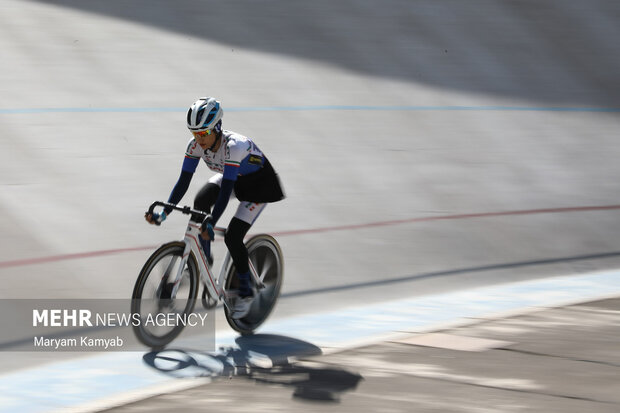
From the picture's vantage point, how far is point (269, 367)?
5098 millimetres

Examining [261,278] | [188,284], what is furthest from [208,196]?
[261,278]

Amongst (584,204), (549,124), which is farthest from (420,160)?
(549,124)

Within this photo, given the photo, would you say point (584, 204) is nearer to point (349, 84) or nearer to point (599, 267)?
point (599, 267)

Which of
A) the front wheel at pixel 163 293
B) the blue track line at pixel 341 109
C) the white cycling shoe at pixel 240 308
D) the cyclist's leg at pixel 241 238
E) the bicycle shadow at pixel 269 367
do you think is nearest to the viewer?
the bicycle shadow at pixel 269 367

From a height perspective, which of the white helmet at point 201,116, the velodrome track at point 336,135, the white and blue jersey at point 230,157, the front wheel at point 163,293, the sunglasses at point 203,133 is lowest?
the front wheel at point 163,293

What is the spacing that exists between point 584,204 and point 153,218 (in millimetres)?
5893

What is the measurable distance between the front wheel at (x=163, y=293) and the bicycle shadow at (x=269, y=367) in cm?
12

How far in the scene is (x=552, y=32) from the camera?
15.2m

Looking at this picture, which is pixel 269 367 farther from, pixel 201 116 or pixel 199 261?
pixel 201 116

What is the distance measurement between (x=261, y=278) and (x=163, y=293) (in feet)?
3.03

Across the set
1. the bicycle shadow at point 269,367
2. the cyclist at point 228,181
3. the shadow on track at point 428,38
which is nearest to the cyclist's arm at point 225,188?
the cyclist at point 228,181

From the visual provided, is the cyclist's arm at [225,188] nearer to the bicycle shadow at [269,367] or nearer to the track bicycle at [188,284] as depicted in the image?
the track bicycle at [188,284]

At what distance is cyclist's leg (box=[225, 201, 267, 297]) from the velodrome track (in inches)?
25.3

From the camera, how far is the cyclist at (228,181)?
17.3ft
